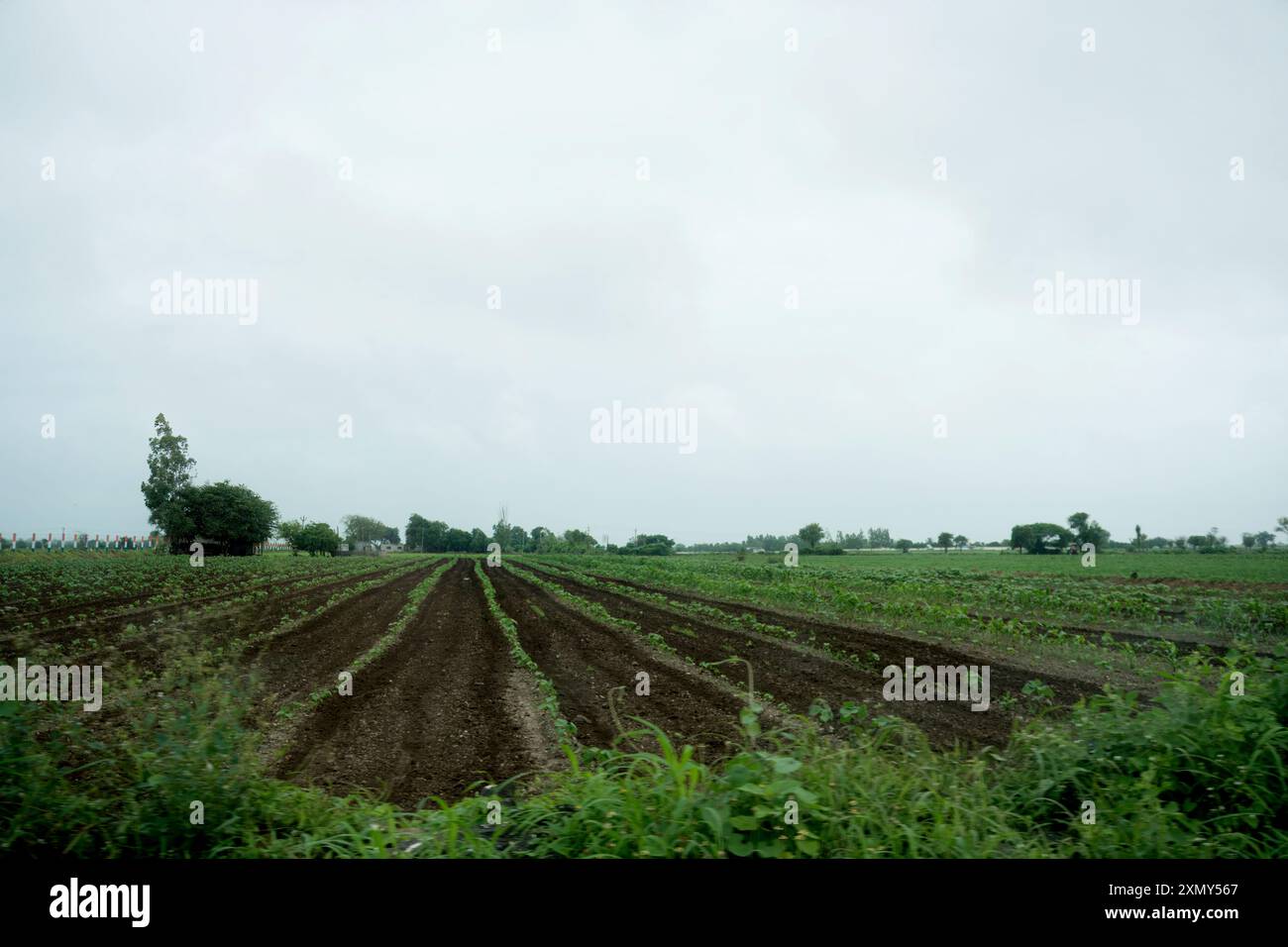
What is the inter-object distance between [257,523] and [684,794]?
495cm

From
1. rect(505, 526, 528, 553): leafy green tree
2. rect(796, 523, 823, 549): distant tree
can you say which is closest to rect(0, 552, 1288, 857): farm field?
rect(796, 523, 823, 549): distant tree

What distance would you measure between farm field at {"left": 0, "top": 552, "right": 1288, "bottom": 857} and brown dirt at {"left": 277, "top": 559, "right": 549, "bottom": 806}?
0.04 m

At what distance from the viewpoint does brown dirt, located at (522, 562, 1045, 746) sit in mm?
6328

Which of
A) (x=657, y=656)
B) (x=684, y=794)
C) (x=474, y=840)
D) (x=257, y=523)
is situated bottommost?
(x=657, y=656)

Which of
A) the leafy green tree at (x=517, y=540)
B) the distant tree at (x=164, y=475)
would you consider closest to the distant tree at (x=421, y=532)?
the distant tree at (x=164, y=475)

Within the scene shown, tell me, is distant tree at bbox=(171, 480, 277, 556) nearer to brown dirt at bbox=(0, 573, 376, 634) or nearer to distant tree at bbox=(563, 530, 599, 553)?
brown dirt at bbox=(0, 573, 376, 634)

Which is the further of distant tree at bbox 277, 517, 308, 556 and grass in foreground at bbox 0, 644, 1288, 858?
distant tree at bbox 277, 517, 308, 556

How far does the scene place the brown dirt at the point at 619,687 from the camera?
20.5 ft

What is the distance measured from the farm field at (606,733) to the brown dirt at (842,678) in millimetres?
65

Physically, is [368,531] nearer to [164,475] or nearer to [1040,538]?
[164,475]

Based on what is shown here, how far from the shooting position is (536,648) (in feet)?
35.4

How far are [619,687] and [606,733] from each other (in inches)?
112
